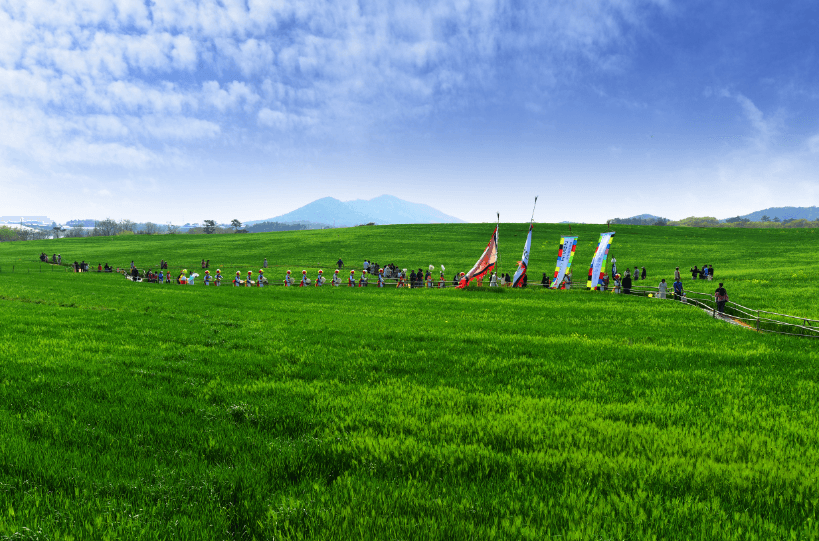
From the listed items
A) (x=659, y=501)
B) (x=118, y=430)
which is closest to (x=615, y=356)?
(x=659, y=501)

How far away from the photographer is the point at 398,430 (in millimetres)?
6688

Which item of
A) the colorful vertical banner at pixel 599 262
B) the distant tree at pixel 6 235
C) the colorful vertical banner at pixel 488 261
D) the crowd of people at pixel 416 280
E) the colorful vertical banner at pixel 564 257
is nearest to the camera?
the colorful vertical banner at pixel 488 261

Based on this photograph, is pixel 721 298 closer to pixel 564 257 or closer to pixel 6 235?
A: pixel 564 257

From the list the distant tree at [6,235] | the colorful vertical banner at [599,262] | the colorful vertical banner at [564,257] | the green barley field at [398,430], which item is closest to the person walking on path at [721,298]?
the green barley field at [398,430]

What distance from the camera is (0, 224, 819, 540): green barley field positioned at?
14.6 ft

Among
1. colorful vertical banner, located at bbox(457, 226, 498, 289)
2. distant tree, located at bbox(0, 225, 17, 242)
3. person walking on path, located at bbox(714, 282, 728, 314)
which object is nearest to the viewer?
person walking on path, located at bbox(714, 282, 728, 314)

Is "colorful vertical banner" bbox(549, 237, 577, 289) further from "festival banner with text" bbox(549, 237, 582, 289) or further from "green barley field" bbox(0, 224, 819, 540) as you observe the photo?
"green barley field" bbox(0, 224, 819, 540)

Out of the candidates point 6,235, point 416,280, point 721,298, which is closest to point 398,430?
point 721,298

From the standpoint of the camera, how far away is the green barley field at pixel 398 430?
175 inches

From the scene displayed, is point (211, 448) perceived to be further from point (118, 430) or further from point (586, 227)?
point (586, 227)

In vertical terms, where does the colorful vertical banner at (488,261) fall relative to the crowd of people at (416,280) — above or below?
above

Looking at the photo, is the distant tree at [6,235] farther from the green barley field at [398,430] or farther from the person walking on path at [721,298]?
the person walking on path at [721,298]

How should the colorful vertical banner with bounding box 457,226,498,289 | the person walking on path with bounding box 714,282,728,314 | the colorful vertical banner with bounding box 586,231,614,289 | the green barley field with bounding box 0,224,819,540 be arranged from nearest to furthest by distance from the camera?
the green barley field with bounding box 0,224,819,540 → the person walking on path with bounding box 714,282,728,314 → the colorful vertical banner with bounding box 457,226,498,289 → the colorful vertical banner with bounding box 586,231,614,289

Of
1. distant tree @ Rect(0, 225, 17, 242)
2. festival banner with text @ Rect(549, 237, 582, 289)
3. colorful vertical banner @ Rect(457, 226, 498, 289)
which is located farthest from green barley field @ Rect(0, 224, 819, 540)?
distant tree @ Rect(0, 225, 17, 242)
